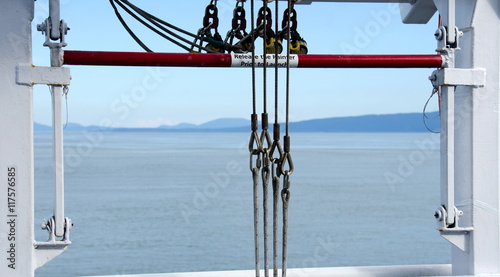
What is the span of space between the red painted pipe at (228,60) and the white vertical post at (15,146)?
22 centimetres

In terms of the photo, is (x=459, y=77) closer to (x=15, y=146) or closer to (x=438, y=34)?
(x=438, y=34)

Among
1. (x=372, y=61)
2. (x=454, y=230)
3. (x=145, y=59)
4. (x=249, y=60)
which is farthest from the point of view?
(x=454, y=230)

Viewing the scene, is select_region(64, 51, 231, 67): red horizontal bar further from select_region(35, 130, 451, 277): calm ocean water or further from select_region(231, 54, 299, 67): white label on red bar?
select_region(35, 130, 451, 277): calm ocean water

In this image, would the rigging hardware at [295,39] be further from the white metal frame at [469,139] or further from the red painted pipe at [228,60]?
the white metal frame at [469,139]

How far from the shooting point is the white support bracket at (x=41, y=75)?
10.0 feet

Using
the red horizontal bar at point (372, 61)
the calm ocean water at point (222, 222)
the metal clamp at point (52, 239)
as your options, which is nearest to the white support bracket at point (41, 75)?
the metal clamp at point (52, 239)

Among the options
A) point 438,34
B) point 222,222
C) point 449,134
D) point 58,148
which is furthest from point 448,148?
point 222,222

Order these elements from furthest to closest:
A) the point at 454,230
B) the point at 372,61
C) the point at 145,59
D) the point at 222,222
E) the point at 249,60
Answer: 1. the point at 222,222
2. the point at 454,230
3. the point at 372,61
4. the point at 249,60
5. the point at 145,59

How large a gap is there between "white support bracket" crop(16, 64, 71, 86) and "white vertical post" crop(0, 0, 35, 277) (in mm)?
23

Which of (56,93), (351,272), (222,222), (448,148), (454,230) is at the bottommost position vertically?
(222,222)

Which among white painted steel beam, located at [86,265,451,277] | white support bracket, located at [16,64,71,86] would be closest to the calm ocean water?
white painted steel beam, located at [86,265,451,277]

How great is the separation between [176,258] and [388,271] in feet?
34.8

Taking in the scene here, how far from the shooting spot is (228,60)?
3.36 m

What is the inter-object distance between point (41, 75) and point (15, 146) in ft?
1.03
